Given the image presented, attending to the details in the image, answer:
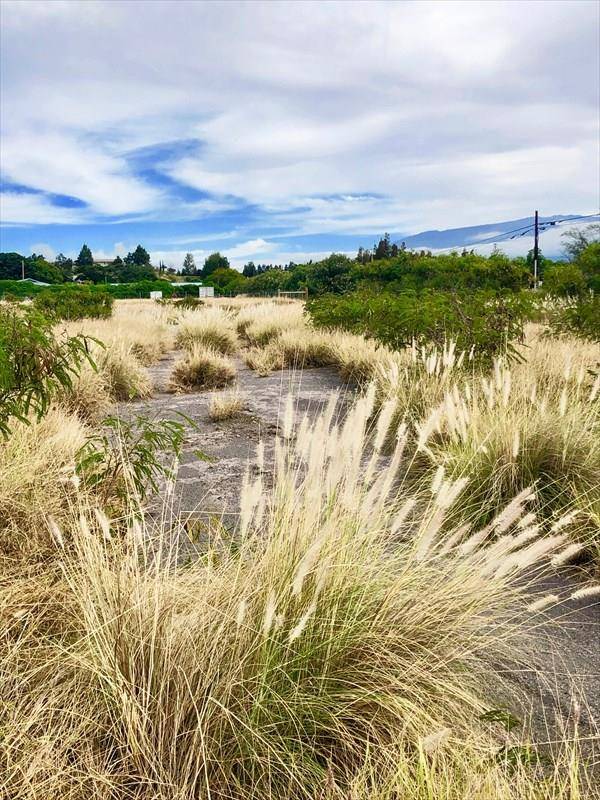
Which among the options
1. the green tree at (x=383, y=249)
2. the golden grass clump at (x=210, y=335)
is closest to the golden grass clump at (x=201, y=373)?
the golden grass clump at (x=210, y=335)

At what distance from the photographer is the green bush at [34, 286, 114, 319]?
1455 cm

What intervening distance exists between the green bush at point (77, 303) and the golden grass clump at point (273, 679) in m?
13.0

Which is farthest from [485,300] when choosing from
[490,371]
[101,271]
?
[101,271]

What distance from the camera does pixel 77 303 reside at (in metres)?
15.8

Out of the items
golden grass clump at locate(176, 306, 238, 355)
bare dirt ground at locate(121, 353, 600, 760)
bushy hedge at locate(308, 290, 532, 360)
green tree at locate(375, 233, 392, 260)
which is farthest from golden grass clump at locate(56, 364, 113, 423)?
green tree at locate(375, 233, 392, 260)

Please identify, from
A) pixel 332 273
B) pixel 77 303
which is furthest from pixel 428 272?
pixel 77 303

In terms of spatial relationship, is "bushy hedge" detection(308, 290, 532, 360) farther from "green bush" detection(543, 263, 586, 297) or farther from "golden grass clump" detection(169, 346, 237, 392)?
"green bush" detection(543, 263, 586, 297)

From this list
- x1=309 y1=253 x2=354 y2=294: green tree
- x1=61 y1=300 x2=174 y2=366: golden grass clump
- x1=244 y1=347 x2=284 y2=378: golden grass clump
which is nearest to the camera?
x1=244 y1=347 x2=284 y2=378: golden grass clump

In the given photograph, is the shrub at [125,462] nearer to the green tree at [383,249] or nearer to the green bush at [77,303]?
the green bush at [77,303]

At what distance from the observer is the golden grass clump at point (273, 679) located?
1498 millimetres

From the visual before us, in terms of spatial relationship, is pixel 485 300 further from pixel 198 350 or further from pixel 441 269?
pixel 441 269

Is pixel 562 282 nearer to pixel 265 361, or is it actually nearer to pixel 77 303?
pixel 265 361

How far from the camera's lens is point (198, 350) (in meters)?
9.41

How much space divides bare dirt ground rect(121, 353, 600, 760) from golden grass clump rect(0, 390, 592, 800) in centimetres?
24
